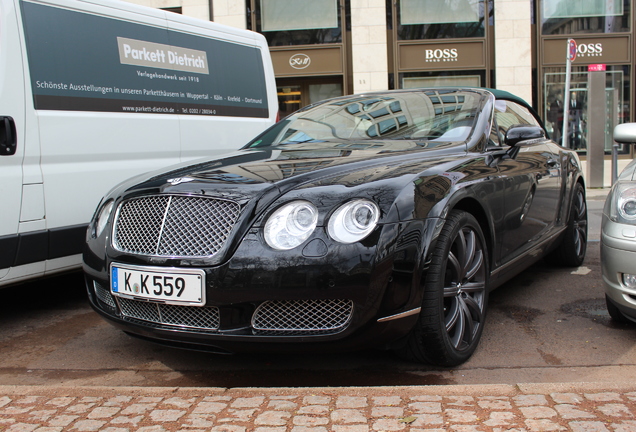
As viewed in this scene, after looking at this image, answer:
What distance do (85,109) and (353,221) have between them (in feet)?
8.21

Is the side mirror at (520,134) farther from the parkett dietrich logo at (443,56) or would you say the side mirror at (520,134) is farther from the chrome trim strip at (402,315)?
the parkett dietrich logo at (443,56)

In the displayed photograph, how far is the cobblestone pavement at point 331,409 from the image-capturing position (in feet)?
7.59

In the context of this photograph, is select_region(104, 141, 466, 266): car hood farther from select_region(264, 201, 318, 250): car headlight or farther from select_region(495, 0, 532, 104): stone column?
select_region(495, 0, 532, 104): stone column

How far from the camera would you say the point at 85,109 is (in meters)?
4.32

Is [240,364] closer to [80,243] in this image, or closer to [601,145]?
[80,243]

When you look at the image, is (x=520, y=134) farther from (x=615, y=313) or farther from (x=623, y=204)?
(x=615, y=313)

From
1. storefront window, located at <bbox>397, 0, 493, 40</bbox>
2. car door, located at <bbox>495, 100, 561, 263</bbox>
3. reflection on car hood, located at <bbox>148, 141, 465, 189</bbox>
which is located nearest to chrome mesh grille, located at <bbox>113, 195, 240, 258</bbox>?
reflection on car hood, located at <bbox>148, 141, 465, 189</bbox>

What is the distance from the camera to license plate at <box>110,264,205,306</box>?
2.69 m

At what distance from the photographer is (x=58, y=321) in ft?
14.1

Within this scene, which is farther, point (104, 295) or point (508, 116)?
point (508, 116)

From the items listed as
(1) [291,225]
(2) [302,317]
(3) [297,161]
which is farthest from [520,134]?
(2) [302,317]

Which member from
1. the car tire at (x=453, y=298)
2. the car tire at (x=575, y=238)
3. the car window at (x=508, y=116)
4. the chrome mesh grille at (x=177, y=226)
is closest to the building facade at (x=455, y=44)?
the car tire at (x=575, y=238)

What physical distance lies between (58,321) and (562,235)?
12.2ft

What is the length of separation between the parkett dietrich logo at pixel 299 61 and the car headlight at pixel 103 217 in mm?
13420
